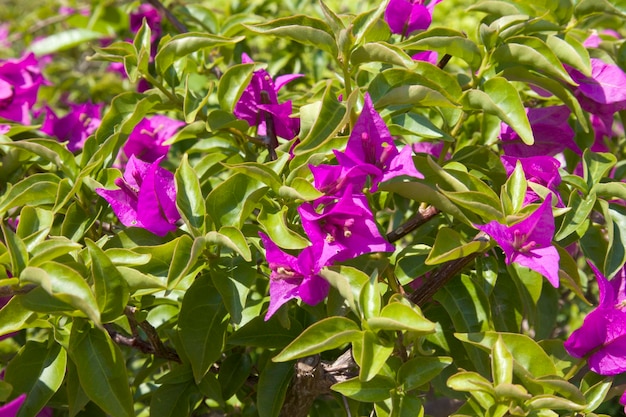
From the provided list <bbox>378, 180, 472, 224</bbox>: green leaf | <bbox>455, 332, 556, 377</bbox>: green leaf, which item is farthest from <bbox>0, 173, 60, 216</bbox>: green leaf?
<bbox>455, 332, 556, 377</bbox>: green leaf

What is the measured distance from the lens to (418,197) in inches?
30.2

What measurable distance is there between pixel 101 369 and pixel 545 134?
0.66 meters

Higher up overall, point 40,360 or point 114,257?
point 114,257

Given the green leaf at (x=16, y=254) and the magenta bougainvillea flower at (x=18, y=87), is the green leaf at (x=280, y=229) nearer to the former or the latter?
the green leaf at (x=16, y=254)

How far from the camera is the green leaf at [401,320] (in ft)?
2.15

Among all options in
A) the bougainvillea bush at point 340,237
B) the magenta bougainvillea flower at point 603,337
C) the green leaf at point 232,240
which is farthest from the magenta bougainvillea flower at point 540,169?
the green leaf at point 232,240

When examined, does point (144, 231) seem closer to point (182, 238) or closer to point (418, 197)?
point (182, 238)

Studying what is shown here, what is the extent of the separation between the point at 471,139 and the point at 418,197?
36cm

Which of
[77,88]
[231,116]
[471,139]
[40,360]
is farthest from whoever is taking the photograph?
[77,88]

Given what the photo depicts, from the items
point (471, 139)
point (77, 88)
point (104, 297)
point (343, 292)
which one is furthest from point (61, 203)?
point (77, 88)

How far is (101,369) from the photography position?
729mm

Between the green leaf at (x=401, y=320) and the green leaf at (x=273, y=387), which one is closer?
the green leaf at (x=401, y=320)

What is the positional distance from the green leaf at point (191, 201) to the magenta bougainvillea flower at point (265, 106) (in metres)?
0.20

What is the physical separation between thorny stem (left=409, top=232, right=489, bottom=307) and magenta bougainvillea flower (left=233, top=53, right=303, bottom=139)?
0.95 ft
